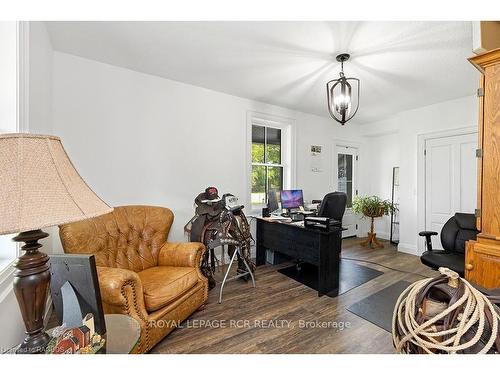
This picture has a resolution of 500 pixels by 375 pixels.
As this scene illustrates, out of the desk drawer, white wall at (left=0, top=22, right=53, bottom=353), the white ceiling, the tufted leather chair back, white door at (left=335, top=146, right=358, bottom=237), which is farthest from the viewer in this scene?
white door at (left=335, top=146, right=358, bottom=237)

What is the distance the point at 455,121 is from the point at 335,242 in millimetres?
2927

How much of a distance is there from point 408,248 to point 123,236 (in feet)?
14.7

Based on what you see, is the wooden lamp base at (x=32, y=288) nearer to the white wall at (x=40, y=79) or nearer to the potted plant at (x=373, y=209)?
the white wall at (x=40, y=79)

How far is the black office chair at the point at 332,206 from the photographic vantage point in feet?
9.34

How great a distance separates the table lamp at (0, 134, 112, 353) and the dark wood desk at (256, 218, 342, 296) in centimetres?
220

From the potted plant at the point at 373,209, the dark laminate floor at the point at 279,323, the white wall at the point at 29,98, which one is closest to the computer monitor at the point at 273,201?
the dark laminate floor at the point at 279,323

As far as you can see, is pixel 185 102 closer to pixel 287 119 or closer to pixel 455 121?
pixel 287 119

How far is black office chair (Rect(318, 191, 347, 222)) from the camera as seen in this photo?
285 centimetres

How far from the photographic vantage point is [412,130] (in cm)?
393

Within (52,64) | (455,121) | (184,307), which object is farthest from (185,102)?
(455,121)

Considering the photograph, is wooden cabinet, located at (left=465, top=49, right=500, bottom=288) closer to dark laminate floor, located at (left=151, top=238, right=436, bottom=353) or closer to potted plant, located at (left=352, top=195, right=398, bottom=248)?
dark laminate floor, located at (left=151, top=238, right=436, bottom=353)

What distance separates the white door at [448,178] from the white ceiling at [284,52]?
0.78 metres

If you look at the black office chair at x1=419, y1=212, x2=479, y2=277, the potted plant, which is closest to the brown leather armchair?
the black office chair at x1=419, y1=212, x2=479, y2=277

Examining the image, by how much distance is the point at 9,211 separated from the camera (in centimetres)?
57
